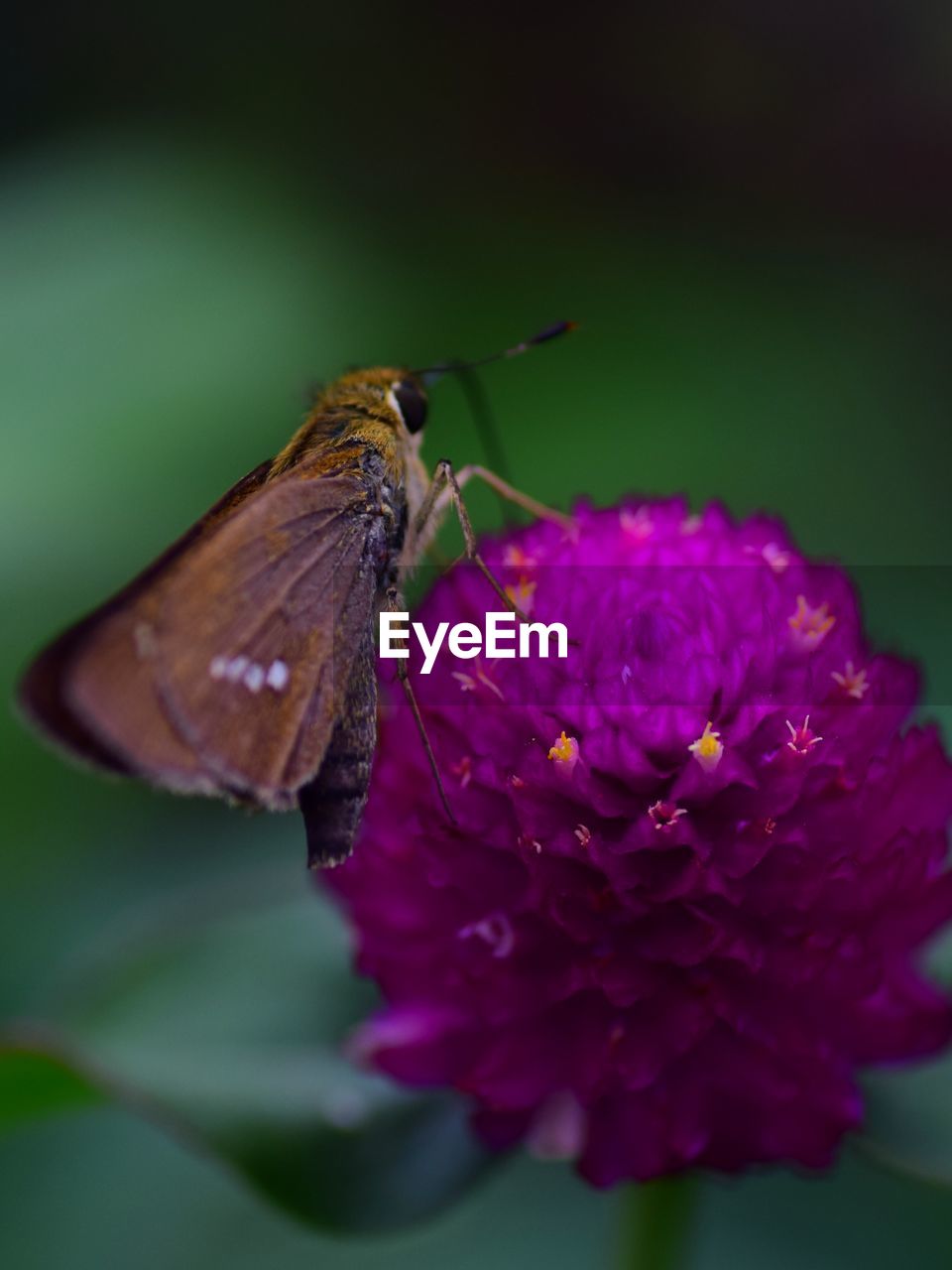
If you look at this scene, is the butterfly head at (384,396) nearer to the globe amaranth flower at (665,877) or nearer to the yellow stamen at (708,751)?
the globe amaranth flower at (665,877)

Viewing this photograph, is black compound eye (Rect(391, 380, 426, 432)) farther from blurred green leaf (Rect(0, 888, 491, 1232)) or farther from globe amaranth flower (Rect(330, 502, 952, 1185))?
blurred green leaf (Rect(0, 888, 491, 1232))

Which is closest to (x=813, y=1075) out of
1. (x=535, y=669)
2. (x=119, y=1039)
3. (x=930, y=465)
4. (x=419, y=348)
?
(x=535, y=669)

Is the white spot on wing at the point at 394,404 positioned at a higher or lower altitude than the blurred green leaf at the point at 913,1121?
higher

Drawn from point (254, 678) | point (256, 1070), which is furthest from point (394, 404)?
point (256, 1070)

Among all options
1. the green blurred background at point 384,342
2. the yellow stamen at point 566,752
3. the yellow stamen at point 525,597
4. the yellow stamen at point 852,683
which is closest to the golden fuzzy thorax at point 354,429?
the yellow stamen at point 525,597

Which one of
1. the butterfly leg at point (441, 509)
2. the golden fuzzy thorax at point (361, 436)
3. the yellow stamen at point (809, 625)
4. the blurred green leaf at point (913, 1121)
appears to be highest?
the golden fuzzy thorax at point (361, 436)

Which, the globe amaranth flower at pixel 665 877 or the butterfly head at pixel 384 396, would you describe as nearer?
the globe amaranth flower at pixel 665 877

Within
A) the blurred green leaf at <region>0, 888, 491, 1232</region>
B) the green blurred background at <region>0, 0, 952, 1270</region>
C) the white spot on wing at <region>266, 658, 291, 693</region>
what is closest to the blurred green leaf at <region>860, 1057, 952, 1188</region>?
the green blurred background at <region>0, 0, 952, 1270</region>
